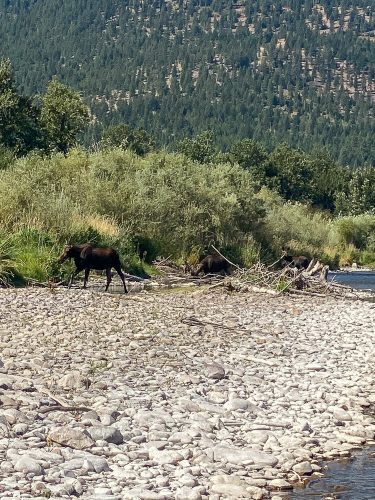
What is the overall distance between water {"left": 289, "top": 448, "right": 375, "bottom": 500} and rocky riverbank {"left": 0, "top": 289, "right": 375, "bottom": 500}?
19 centimetres

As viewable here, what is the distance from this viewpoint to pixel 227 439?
31.5 feet

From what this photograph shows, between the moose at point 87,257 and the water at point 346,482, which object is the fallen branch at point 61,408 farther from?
the moose at point 87,257

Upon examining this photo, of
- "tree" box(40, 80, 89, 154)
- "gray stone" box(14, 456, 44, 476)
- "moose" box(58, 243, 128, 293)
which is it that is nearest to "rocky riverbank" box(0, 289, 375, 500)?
"gray stone" box(14, 456, 44, 476)

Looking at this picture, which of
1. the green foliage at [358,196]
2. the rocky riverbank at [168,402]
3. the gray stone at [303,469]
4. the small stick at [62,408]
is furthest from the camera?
the green foliage at [358,196]

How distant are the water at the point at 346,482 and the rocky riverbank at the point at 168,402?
0.61ft

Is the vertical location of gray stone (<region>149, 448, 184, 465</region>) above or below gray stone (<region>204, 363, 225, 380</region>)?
above

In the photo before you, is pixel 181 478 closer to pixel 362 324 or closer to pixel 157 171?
pixel 362 324

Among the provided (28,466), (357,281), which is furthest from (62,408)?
(357,281)

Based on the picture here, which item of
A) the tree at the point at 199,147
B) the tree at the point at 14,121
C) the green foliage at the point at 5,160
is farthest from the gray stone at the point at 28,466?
the tree at the point at 199,147

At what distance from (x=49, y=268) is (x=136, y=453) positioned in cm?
1699

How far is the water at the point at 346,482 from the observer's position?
8.50m

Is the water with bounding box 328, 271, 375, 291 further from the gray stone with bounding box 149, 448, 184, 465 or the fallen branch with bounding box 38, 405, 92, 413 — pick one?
the gray stone with bounding box 149, 448, 184, 465

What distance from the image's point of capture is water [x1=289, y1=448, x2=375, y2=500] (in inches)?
335

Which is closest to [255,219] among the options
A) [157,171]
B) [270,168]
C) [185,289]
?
[157,171]
